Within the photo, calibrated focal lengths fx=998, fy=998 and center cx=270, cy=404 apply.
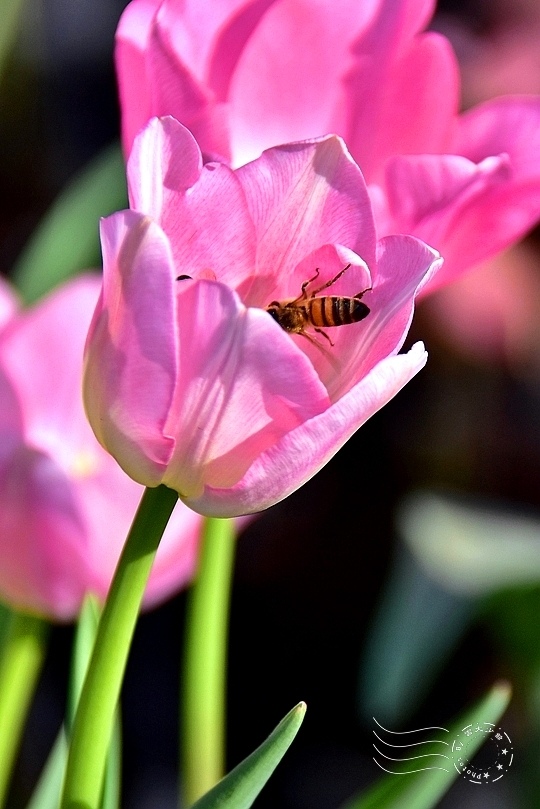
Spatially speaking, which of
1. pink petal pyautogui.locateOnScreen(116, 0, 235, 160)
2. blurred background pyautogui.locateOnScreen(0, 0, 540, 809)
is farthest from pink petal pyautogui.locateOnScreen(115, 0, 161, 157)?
blurred background pyautogui.locateOnScreen(0, 0, 540, 809)

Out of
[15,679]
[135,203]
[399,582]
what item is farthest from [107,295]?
[399,582]

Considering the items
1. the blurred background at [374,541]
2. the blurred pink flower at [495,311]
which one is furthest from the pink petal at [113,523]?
the blurred pink flower at [495,311]

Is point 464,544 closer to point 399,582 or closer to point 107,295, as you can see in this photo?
point 399,582

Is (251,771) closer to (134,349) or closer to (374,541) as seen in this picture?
(134,349)

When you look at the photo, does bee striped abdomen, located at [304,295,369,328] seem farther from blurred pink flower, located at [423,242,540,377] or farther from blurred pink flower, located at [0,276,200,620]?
blurred pink flower, located at [423,242,540,377]

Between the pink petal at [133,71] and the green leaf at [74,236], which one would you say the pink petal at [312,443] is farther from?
the green leaf at [74,236]

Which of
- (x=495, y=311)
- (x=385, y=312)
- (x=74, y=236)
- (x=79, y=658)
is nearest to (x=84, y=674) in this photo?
(x=79, y=658)
